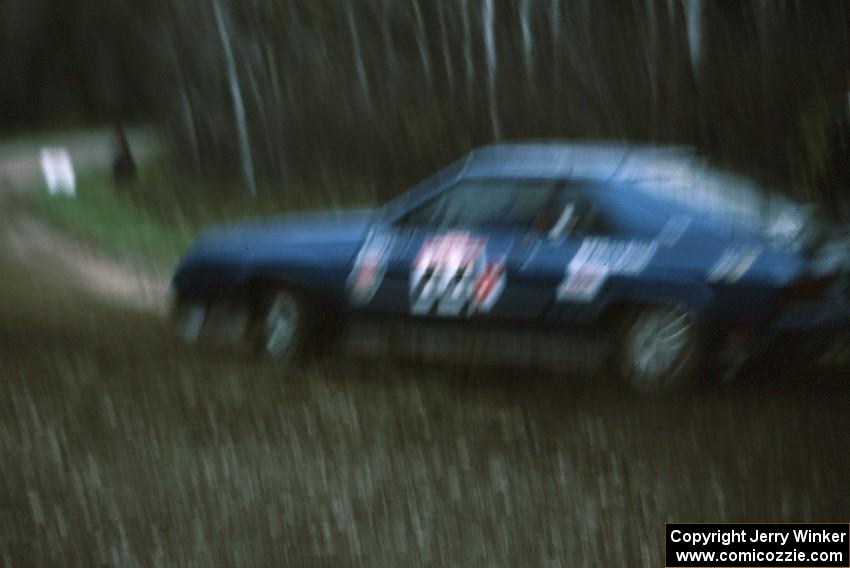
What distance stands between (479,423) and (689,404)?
0.78m

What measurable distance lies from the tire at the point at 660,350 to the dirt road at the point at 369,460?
83 millimetres

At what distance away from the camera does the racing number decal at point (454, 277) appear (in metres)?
4.12

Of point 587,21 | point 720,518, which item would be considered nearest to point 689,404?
point 720,518

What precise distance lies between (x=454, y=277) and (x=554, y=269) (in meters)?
0.40

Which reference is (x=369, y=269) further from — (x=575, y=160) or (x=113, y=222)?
(x=113, y=222)

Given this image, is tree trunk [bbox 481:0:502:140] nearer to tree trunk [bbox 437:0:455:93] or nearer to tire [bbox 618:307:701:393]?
tree trunk [bbox 437:0:455:93]

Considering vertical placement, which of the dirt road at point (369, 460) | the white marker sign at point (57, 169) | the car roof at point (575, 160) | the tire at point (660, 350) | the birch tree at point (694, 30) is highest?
the birch tree at point (694, 30)

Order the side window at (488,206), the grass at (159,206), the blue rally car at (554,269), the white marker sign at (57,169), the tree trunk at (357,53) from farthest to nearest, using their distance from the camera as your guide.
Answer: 1. the white marker sign at (57,169)
2. the grass at (159,206)
3. the tree trunk at (357,53)
4. the side window at (488,206)
5. the blue rally car at (554,269)

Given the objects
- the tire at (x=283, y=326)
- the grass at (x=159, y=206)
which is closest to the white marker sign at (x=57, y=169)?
the grass at (x=159, y=206)

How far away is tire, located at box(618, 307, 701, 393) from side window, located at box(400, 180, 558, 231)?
1.93ft

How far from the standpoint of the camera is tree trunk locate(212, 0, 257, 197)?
4.51 metres

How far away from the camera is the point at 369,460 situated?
366 centimetres

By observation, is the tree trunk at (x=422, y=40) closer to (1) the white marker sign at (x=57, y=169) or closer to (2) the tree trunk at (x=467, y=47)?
(2) the tree trunk at (x=467, y=47)

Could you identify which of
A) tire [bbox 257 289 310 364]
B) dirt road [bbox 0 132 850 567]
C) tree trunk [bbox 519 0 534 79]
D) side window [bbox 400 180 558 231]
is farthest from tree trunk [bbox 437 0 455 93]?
dirt road [bbox 0 132 850 567]
